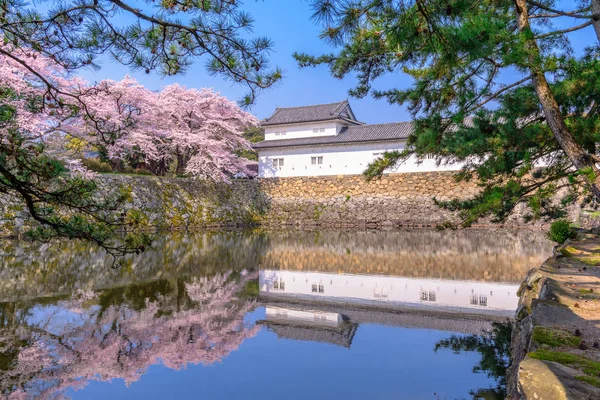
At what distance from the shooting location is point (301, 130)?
1156 inches

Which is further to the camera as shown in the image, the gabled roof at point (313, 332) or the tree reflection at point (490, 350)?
the gabled roof at point (313, 332)

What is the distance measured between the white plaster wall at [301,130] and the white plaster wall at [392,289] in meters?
19.7

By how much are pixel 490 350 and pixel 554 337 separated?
198cm

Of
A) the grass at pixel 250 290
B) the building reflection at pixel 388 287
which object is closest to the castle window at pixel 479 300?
the building reflection at pixel 388 287

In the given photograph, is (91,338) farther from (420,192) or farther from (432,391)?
(420,192)

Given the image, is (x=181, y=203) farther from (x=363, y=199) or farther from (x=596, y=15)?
(x=596, y=15)

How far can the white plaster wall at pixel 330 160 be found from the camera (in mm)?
25834

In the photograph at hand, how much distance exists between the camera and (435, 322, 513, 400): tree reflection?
382 cm

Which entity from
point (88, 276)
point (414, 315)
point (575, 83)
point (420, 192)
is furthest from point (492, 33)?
point (420, 192)

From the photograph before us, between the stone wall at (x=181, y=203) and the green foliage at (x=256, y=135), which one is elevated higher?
the green foliage at (x=256, y=135)

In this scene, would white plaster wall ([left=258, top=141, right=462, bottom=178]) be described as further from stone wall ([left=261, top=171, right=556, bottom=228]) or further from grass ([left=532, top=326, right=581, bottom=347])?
grass ([left=532, top=326, right=581, bottom=347])

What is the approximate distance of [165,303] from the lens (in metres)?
6.69

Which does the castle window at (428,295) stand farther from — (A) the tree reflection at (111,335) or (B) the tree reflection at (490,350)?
(A) the tree reflection at (111,335)

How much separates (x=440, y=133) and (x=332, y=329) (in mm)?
3046
